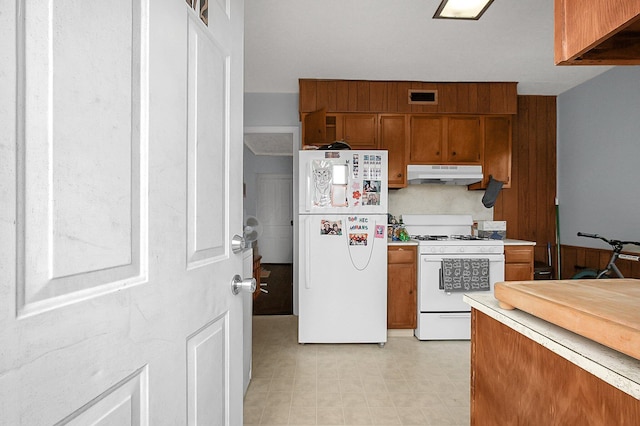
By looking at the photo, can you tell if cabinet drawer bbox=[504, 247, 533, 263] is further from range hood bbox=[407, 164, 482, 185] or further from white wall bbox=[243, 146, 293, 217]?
white wall bbox=[243, 146, 293, 217]

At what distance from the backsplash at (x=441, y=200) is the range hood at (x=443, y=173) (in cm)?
27

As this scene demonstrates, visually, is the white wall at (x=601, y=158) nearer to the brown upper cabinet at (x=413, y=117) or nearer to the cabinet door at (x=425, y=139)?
the brown upper cabinet at (x=413, y=117)

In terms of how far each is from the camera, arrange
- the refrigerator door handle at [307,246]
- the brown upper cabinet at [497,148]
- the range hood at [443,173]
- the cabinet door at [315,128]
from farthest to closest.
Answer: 1. the brown upper cabinet at [497,148]
2. the range hood at [443,173]
3. the cabinet door at [315,128]
4. the refrigerator door handle at [307,246]

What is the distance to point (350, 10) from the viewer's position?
7.68 ft

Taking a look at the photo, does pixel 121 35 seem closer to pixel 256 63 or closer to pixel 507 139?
pixel 256 63

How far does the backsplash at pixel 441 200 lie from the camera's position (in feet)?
12.7

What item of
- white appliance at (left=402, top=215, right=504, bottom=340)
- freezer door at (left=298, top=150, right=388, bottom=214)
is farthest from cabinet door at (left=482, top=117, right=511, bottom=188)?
freezer door at (left=298, top=150, right=388, bottom=214)

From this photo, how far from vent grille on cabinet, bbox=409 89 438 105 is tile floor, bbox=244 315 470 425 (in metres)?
2.49

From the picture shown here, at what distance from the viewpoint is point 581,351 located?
2.01 ft

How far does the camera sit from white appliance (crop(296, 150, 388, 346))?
3025 mm

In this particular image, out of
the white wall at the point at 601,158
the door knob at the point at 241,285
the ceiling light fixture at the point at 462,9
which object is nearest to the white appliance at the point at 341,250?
the ceiling light fixture at the point at 462,9

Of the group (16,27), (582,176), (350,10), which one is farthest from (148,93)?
(582,176)

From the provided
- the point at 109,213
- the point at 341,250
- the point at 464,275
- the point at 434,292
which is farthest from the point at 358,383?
the point at 109,213

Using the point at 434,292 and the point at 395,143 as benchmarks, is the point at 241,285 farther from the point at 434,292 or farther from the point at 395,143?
the point at 395,143
